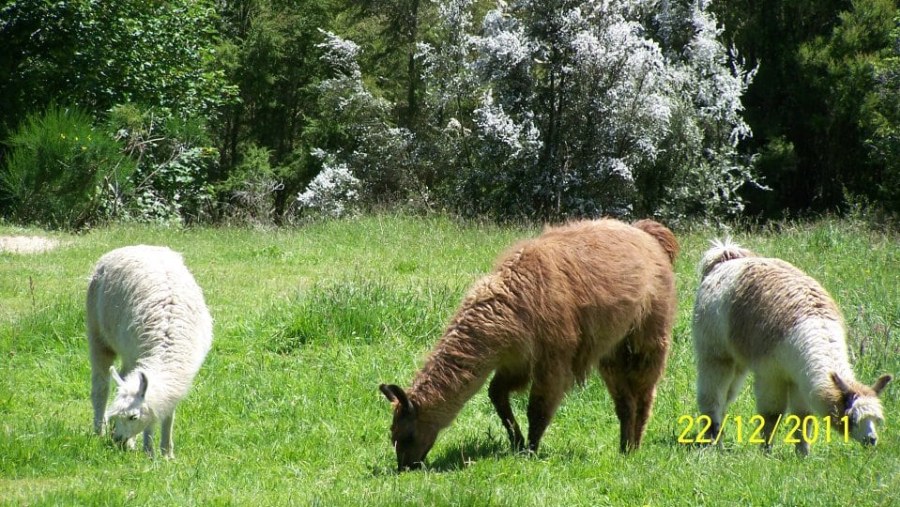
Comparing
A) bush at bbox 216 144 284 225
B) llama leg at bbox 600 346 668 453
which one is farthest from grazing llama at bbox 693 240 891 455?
bush at bbox 216 144 284 225

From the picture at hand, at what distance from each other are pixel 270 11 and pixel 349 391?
1037 inches

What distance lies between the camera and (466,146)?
25719 millimetres

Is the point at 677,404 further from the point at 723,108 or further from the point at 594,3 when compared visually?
the point at 723,108

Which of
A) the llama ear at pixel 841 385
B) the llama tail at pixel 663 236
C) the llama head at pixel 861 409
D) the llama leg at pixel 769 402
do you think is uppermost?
the llama tail at pixel 663 236

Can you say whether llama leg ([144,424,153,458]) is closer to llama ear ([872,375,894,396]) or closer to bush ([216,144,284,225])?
llama ear ([872,375,894,396])

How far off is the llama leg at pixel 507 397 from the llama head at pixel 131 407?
7.69 feet

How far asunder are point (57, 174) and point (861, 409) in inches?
661

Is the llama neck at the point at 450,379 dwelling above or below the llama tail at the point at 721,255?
below

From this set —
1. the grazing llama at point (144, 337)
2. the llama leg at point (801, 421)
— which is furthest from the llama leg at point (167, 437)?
the llama leg at point (801, 421)

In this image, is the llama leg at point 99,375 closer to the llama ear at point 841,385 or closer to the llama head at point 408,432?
the llama head at point 408,432

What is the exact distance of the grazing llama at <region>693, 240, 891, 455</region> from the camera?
588 centimetres

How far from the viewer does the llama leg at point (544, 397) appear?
6.23 meters

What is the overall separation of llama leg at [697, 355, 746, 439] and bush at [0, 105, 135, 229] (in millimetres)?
14432

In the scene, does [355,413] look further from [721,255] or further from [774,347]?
[774,347]
